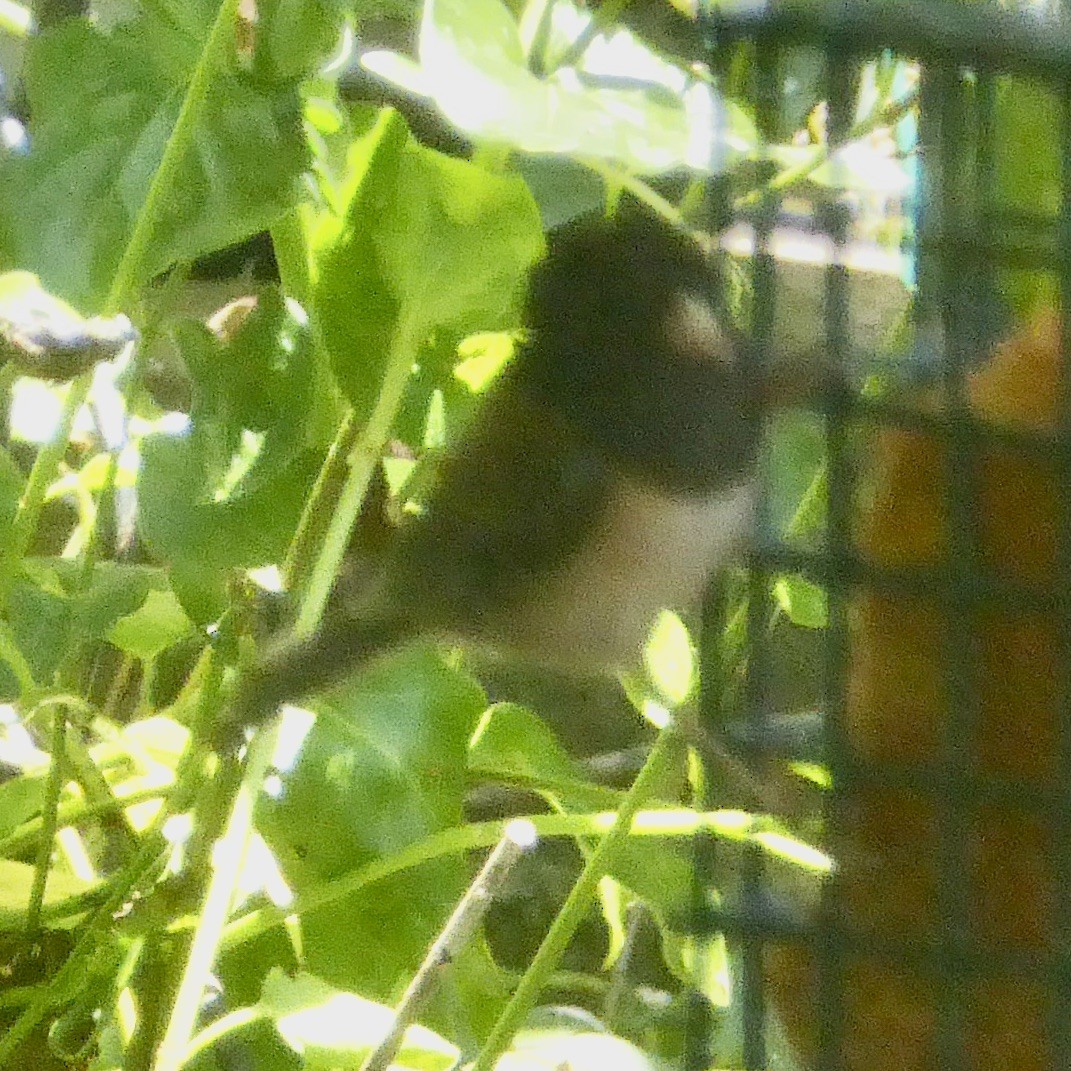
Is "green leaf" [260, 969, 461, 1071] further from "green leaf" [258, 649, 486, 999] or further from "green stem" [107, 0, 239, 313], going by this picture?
"green stem" [107, 0, 239, 313]

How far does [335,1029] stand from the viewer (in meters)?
0.34

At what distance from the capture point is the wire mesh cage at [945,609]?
1.03 feet

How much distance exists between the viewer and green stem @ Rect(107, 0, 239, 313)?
0.33 metres

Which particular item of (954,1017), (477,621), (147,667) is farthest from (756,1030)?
(147,667)

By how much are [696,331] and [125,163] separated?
175mm

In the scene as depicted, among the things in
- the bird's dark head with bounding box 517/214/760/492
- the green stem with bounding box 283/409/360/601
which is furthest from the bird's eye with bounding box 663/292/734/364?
the green stem with bounding box 283/409/360/601

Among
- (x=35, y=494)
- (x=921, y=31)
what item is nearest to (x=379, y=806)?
(x=35, y=494)

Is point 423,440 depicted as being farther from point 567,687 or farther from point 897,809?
point 567,687

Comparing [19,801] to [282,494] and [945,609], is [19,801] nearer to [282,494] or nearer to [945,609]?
[282,494]

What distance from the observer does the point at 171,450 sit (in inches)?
15.2

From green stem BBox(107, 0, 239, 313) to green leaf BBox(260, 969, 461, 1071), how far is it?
188 mm

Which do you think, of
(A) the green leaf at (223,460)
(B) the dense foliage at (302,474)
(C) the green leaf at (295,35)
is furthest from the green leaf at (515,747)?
(C) the green leaf at (295,35)

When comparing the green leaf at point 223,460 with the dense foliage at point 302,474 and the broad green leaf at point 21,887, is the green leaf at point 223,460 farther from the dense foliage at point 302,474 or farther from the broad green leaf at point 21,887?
the broad green leaf at point 21,887

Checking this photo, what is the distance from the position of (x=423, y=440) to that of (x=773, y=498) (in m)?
0.12
